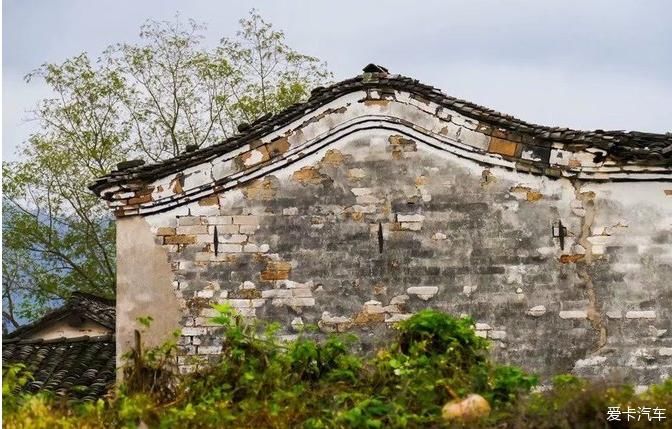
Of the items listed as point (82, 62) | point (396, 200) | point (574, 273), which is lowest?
point (574, 273)

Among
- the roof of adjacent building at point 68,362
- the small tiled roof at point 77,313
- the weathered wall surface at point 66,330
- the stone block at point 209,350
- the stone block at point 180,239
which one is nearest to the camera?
the stone block at point 209,350

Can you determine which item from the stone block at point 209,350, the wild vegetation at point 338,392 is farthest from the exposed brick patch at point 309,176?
the wild vegetation at point 338,392

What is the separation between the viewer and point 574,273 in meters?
11.2

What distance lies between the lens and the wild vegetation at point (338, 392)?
7.63 meters

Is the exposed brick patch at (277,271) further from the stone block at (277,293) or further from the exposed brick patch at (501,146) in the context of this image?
the exposed brick patch at (501,146)

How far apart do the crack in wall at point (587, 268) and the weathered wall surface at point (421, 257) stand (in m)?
0.01

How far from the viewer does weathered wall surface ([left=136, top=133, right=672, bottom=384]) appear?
11195 mm

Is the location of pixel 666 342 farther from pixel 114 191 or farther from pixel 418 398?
pixel 114 191

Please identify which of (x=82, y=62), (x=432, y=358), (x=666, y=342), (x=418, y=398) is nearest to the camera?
(x=418, y=398)

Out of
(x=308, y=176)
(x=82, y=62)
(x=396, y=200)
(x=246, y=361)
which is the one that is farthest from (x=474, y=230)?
(x=82, y=62)

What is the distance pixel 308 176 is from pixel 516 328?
2.57 metres

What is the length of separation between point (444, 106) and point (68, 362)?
19.5 feet

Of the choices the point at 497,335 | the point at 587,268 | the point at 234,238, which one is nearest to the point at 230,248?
the point at 234,238

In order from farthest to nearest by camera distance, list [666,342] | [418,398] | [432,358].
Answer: [666,342]
[432,358]
[418,398]
